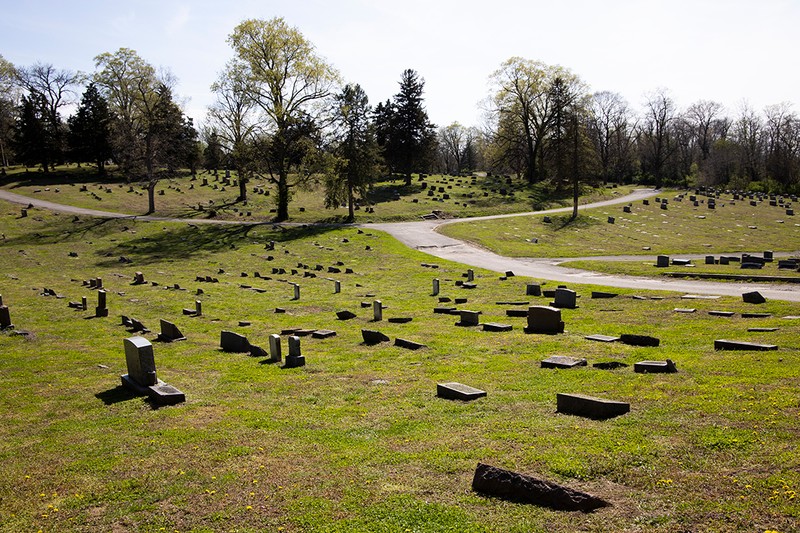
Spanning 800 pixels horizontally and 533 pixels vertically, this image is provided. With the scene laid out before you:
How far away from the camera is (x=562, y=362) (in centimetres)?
1349

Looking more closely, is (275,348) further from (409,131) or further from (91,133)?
(91,133)

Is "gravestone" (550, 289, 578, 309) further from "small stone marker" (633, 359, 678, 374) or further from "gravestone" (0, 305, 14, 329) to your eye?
"gravestone" (0, 305, 14, 329)

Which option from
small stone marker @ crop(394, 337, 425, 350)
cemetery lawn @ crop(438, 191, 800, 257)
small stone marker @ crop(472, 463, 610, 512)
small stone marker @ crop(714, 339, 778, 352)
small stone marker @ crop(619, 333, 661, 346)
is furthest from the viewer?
cemetery lawn @ crop(438, 191, 800, 257)

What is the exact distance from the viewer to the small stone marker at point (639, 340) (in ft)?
49.9

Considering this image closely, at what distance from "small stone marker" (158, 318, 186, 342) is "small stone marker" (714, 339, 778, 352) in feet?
51.1

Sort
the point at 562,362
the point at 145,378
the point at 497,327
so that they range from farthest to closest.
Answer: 1. the point at 497,327
2. the point at 562,362
3. the point at 145,378

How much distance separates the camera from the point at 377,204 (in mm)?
67125

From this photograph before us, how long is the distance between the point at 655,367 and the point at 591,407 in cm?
340

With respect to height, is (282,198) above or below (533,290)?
above

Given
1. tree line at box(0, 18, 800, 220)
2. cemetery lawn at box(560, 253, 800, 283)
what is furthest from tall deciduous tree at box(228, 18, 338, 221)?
cemetery lawn at box(560, 253, 800, 283)

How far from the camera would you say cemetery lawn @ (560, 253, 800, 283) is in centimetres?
2838

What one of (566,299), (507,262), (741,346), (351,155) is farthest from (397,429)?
(351,155)

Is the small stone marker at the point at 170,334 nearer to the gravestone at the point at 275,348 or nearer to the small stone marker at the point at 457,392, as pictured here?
the gravestone at the point at 275,348

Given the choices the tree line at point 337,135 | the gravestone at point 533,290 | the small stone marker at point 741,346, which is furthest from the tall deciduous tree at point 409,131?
the small stone marker at point 741,346
